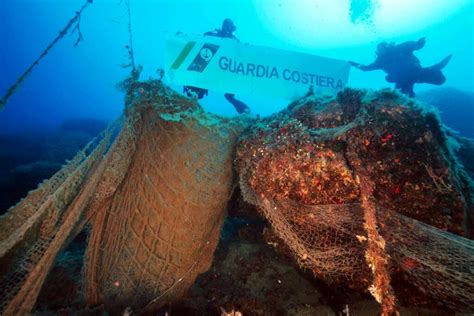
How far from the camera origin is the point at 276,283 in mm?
3178

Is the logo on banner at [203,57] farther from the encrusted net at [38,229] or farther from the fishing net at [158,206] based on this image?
the encrusted net at [38,229]

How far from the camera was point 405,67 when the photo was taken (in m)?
7.55

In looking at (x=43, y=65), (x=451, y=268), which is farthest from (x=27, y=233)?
(x=43, y=65)

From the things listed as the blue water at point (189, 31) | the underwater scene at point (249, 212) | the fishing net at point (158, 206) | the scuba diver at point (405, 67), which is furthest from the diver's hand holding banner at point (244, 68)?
the blue water at point (189, 31)

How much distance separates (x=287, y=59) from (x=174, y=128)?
3.89 meters

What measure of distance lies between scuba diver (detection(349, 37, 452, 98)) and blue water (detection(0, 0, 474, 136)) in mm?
55362

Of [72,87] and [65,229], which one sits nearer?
[65,229]

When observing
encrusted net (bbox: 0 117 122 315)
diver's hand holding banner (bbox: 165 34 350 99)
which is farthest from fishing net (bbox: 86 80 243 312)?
diver's hand holding banner (bbox: 165 34 350 99)

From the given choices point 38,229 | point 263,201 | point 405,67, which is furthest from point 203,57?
point 405,67

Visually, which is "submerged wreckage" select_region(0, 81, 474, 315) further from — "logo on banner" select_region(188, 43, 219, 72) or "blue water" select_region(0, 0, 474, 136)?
"blue water" select_region(0, 0, 474, 136)

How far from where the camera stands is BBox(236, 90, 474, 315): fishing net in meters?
2.13

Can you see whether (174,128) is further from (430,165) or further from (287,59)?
(287,59)

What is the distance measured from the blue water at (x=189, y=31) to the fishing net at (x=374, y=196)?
2374 inches

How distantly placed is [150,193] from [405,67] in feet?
26.6
